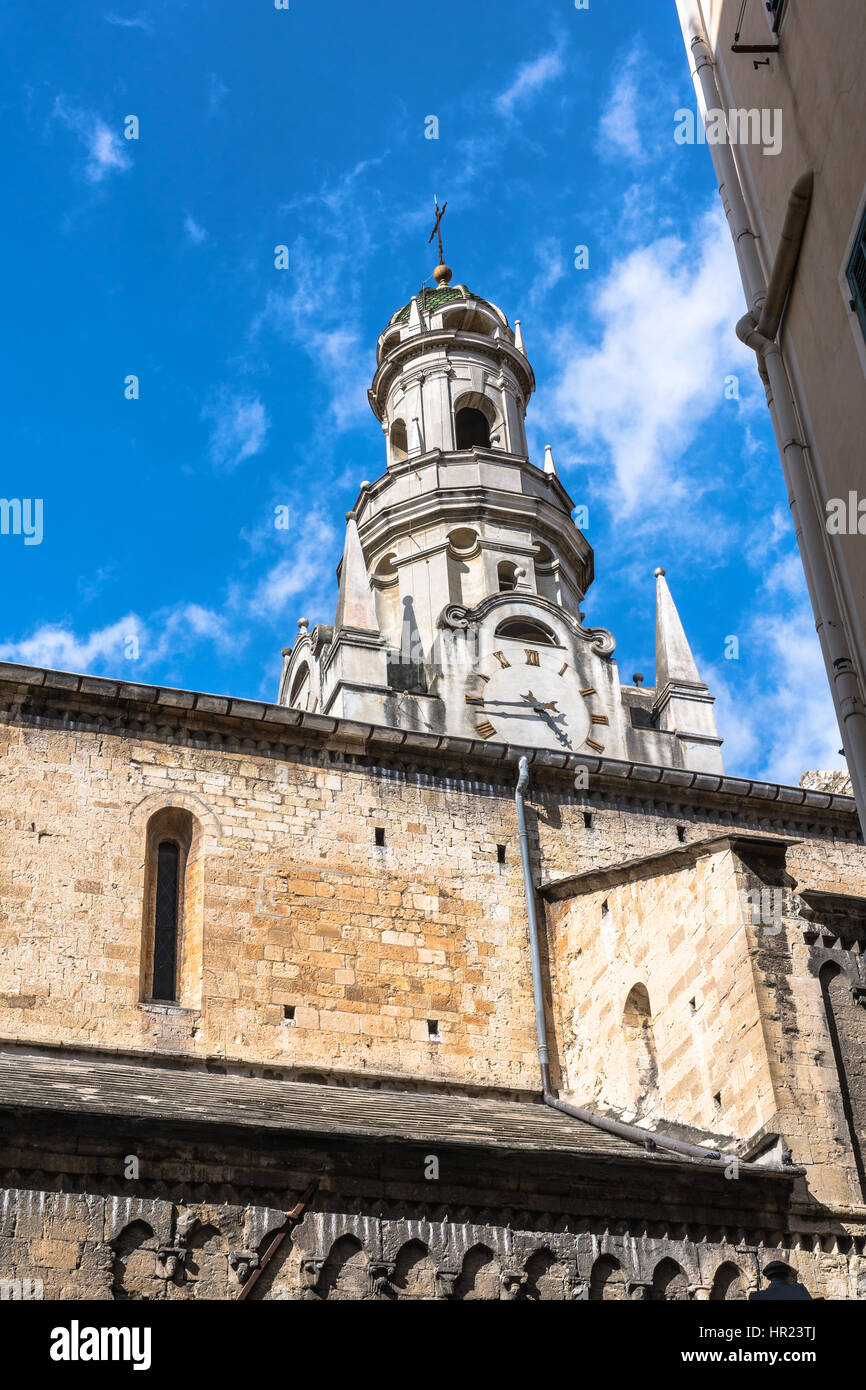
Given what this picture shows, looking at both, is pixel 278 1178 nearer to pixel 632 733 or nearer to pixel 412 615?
pixel 632 733

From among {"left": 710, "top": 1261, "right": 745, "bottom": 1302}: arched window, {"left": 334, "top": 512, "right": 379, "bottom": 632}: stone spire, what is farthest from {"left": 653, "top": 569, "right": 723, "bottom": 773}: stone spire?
{"left": 710, "top": 1261, "right": 745, "bottom": 1302}: arched window

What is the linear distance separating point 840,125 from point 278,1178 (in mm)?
8838

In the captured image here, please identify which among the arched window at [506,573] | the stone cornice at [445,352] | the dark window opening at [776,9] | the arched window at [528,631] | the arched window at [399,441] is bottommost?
the dark window opening at [776,9]

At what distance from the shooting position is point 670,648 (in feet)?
85.7

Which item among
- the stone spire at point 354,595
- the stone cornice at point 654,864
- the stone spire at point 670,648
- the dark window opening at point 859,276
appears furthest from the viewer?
the stone spire at point 670,648

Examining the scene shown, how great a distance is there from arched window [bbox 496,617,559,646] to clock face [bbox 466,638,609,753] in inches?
14.6

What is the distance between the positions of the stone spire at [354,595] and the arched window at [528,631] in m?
2.03

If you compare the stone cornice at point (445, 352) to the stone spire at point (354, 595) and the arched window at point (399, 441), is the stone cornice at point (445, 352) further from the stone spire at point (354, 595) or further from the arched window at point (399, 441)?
the stone spire at point (354, 595)

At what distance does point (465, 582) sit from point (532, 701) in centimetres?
385

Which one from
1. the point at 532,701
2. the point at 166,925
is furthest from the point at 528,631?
the point at 166,925

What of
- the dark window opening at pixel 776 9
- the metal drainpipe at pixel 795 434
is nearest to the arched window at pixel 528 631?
the metal drainpipe at pixel 795 434

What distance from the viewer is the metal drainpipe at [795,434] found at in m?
11.2

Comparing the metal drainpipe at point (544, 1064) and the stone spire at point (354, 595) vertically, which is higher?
the stone spire at point (354, 595)
